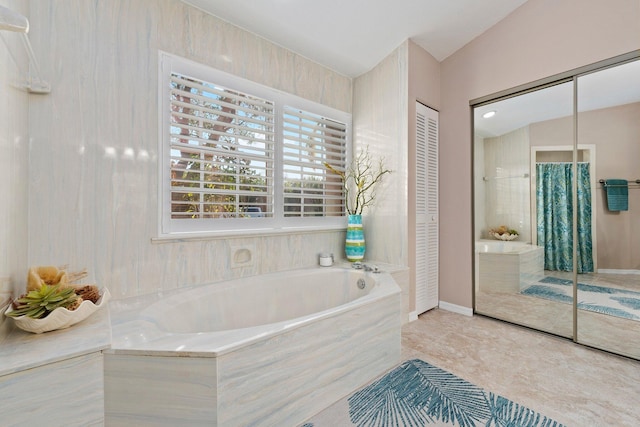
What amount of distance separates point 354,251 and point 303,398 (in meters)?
1.51

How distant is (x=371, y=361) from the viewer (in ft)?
5.72

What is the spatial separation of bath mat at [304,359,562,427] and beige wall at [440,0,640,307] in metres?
1.39

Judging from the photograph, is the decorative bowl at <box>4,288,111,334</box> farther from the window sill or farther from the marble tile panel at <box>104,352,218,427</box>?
the window sill

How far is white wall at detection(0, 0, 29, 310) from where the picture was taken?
3.69 ft

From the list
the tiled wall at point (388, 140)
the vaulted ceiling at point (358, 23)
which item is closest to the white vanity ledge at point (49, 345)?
the vaulted ceiling at point (358, 23)

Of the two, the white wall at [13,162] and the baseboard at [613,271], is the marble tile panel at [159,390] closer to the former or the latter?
the white wall at [13,162]

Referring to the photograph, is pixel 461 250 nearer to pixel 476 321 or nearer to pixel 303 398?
pixel 476 321

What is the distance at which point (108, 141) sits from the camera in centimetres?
162

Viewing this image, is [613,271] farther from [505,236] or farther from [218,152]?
[218,152]

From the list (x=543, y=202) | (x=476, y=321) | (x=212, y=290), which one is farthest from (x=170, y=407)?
(x=543, y=202)

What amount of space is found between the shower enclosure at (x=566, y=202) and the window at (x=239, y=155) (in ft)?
5.03

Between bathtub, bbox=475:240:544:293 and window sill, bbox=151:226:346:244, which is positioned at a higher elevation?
window sill, bbox=151:226:346:244

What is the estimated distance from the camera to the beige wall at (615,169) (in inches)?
79.4

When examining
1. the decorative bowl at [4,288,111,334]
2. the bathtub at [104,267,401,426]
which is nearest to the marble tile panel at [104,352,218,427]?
the bathtub at [104,267,401,426]
